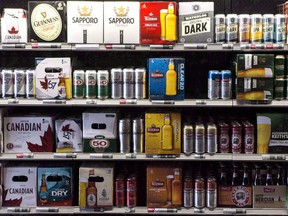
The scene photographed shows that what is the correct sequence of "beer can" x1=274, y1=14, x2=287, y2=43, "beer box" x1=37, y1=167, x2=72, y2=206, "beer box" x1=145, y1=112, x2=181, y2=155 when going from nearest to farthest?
"beer can" x1=274, y1=14, x2=287, y2=43, "beer box" x1=145, y1=112, x2=181, y2=155, "beer box" x1=37, y1=167, x2=72, y2=206

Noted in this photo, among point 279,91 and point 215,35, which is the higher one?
point 215,35

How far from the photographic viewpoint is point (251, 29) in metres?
4.28

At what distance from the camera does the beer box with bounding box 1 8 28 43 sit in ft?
14.1

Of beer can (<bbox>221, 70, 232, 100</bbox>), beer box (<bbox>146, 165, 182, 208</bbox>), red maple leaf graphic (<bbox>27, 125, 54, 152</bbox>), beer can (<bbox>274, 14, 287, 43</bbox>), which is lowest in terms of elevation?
beer box (<bbox>146, 165, 182, 208</bbox>)

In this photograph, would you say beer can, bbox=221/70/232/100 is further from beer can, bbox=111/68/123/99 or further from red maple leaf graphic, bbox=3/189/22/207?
red maple leaf graphic, bbox=3/189/22/207

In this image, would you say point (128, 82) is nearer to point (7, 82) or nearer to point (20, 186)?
point (7, 82)

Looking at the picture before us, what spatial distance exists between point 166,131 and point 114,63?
1.06 meters

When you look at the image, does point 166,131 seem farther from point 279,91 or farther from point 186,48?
point 279,91

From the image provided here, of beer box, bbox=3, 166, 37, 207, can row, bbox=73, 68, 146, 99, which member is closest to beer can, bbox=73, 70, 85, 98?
can row, bbox=73, 68, 146, 99

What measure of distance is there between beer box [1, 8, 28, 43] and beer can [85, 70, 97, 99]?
0.65 meters

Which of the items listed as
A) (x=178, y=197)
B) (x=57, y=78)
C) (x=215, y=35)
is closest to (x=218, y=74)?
(x=215, y=35)

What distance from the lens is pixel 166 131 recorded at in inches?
170

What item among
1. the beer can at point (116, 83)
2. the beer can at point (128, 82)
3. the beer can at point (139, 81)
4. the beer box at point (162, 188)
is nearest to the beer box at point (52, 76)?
the beer can at point (116, 83)

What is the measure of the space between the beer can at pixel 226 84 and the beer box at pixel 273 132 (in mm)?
338
